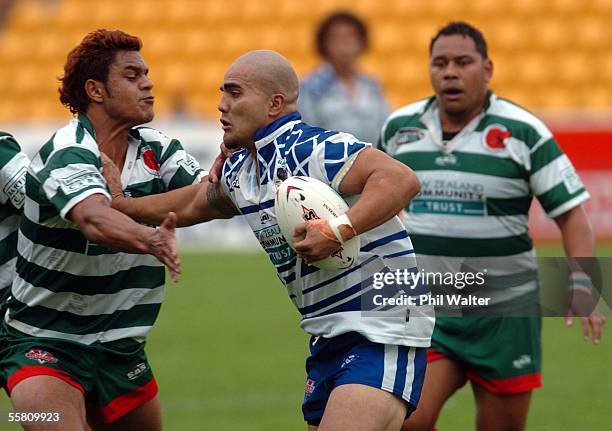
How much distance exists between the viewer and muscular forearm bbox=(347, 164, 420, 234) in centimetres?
444

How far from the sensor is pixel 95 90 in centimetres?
525

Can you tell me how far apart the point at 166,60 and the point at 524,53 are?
21.7ft

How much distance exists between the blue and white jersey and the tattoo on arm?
0.27 meters

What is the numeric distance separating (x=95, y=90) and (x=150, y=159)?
41cm

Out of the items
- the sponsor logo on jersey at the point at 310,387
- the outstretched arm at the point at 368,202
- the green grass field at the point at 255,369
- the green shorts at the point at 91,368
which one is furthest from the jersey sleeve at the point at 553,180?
the green shorts at the point at 91,368

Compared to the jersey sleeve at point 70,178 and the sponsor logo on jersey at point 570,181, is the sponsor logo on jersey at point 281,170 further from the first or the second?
the sponsor logo on jersey at point 570,181

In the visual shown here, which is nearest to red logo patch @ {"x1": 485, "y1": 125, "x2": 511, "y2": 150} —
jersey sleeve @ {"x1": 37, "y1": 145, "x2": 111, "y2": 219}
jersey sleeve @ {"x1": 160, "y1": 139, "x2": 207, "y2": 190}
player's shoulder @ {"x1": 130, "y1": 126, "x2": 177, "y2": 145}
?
jersey sleeve @ {"x1": 160, "y1": 139, "x2": 207, "y2": 190}

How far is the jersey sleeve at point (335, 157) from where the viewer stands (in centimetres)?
461

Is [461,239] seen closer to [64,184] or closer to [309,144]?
[309,144]

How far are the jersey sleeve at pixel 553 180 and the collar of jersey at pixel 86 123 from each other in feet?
7.47

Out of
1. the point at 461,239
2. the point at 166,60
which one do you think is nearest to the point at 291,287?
the point at 461,239

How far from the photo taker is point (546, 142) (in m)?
6.05

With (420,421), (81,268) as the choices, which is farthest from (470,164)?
(81,268)

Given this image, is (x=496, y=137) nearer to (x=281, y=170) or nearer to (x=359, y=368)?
(x=281, y=170)
